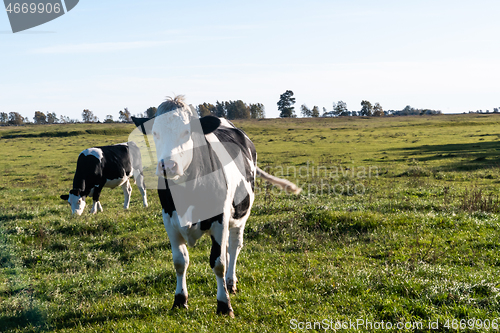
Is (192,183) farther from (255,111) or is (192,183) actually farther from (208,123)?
(255,111)

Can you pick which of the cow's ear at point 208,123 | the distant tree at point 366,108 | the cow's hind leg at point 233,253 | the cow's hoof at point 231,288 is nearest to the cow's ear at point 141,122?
the cow's ear at point 208,123

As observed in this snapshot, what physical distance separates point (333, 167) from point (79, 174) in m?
18.9

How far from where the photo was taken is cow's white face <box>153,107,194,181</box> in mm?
4832

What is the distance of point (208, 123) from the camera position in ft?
19.1

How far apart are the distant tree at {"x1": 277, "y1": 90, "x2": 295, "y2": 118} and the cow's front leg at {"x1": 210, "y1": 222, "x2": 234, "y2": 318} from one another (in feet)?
492

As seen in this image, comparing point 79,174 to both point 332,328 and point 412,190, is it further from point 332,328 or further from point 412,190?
point 412,190

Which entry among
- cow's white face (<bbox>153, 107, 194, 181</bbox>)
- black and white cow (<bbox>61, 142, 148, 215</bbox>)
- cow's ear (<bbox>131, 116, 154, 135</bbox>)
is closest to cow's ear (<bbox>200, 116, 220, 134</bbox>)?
cow's white face (<bbox>153, 107, 194, 181</bbox>)

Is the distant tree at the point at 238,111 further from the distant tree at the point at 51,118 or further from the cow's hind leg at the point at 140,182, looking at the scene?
the cow's hind leg at the point at 140,182

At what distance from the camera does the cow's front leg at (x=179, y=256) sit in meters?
6.02

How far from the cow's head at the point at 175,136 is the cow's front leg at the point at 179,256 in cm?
117

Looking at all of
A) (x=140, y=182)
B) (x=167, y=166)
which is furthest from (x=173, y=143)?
(x=140, y=182)

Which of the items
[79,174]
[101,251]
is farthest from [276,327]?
[79,174]

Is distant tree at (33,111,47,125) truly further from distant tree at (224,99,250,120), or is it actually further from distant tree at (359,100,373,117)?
distant tree at (359,100,373,117)

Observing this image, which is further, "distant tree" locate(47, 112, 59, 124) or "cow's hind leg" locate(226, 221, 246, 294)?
"distant tree" locate(47, 112, 59, 124)
